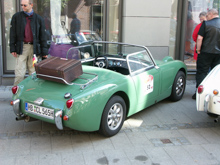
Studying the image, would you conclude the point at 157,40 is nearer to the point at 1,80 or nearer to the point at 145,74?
the point at 145,74

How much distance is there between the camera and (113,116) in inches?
166

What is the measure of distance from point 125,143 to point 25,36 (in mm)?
3060

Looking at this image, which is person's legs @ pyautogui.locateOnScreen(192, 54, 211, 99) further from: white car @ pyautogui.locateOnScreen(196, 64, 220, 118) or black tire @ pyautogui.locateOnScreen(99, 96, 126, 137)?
black tire @ pyautogui.locateOnScreen(99, 96, 126, 137)

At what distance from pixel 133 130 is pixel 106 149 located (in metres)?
0.85

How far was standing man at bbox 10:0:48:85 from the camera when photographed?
218 inches

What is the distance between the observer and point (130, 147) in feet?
13.2

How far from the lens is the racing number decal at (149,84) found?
485cm

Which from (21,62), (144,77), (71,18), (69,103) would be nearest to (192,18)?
(71,18)

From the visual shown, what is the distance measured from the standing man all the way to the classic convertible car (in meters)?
0.94

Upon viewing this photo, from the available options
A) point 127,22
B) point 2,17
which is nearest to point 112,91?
point 127,22

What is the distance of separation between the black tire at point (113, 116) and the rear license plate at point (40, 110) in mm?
746

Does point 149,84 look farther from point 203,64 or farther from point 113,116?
point 203,64

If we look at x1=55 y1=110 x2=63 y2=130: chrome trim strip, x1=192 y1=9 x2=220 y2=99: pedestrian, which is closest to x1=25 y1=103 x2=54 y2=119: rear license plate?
x1=55 y1=110 x2=63 y2=130: chrome trim strip

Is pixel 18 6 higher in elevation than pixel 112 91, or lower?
higher
